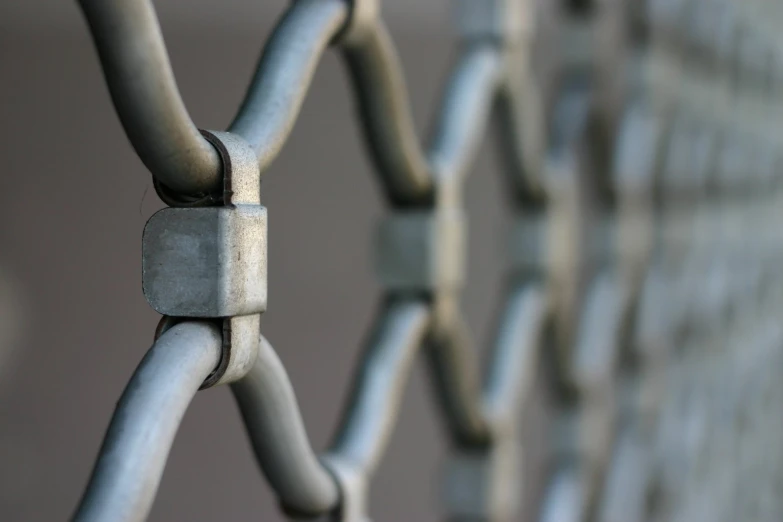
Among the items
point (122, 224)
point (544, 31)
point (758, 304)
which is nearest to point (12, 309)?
point (122, 224)

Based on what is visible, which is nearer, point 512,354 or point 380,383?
point 380,383

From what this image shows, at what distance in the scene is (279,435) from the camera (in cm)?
24

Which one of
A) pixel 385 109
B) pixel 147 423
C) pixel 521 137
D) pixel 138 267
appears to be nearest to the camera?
pixel 147 423

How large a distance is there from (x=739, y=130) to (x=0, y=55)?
0.85 meters

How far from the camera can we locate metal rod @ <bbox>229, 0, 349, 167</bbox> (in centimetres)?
22

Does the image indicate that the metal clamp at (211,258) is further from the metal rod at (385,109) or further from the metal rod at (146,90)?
the metal rod at (385,109)

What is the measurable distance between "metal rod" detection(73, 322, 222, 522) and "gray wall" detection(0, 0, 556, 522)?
41.6 inches

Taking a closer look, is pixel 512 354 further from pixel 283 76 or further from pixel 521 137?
pixel 283 76

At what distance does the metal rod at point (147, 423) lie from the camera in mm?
171

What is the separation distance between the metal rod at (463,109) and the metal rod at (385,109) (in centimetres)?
2

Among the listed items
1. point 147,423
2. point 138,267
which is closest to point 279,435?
point 147,423

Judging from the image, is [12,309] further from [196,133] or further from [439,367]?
[196,133]

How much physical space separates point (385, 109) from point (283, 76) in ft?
0.28

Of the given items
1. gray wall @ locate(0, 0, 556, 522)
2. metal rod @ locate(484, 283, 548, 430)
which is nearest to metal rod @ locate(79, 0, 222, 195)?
metal rod @ locate(484, 283, 548, 430)
